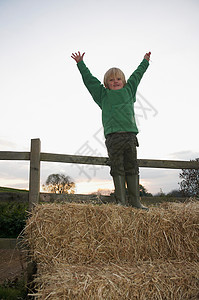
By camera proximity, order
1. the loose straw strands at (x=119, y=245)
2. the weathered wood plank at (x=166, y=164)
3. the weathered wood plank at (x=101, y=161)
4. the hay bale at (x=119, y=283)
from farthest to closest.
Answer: the weathered wood plank at (x=166, y=164), the weathered wood plank at (x=101, y=161), the loose straw strands at (x=119, y=245), the hay bale at (x=119, y=283)

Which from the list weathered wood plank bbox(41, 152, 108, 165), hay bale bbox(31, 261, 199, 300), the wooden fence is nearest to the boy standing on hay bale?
the wooden fence

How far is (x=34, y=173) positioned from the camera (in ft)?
10.4

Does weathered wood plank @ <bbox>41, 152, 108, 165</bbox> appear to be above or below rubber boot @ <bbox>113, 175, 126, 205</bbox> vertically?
above

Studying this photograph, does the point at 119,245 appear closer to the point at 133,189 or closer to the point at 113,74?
the point at 133,189

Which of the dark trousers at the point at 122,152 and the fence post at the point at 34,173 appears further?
the fence post at the point at 34,173

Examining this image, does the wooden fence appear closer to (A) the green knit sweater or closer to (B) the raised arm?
(A) the green knit sweater

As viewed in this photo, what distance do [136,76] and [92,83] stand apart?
67 cm

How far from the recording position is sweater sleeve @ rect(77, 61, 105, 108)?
331 centimetres

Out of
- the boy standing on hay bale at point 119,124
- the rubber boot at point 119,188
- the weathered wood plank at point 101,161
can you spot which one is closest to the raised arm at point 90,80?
the boy standing on hay bale at point 119,124

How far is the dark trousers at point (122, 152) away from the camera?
3012 millimetres

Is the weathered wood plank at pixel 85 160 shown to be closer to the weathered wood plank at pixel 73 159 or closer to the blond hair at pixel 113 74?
the weathered wood plank at pixel 73 159

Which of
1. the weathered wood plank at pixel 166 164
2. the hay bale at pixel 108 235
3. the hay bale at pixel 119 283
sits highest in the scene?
the weathered wood plank at pixel 166 164

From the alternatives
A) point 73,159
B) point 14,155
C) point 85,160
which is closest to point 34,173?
point 14,155

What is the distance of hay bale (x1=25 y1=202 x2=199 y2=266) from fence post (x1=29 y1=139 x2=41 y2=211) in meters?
0.69
